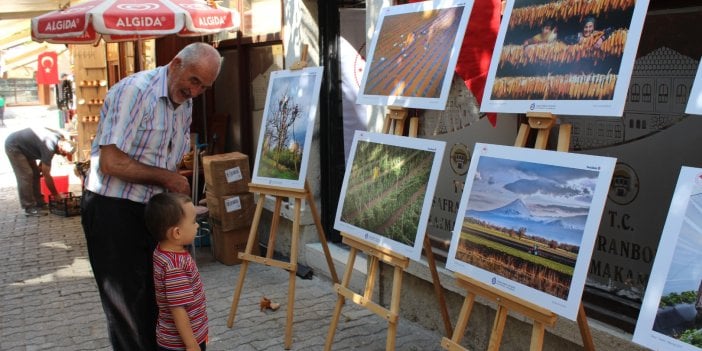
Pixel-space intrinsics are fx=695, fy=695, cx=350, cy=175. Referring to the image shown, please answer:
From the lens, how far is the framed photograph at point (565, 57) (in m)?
2.62

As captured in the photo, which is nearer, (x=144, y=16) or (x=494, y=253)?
(x=494, y=253)

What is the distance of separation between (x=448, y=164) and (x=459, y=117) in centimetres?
34

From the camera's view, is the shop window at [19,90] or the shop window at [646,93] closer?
the shop window at [646,93]

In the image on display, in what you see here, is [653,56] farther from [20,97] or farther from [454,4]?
[20,97]

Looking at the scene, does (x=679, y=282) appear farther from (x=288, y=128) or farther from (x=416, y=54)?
(x=288, y=128)

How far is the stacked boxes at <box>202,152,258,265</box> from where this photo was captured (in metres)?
6.40

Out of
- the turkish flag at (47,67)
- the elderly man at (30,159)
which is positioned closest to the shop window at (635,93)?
the elderly man at (30,159)

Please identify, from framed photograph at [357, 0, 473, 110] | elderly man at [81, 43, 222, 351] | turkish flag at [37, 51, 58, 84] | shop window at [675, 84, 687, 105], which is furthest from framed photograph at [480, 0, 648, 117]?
turkish flag at [37, 51, 58, 84]

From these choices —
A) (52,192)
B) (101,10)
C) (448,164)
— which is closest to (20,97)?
(52,192)

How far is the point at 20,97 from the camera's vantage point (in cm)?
4225

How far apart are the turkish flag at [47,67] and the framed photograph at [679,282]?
68.3 feet

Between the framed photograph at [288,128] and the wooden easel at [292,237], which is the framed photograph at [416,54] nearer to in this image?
the framed photograph at [288,128]

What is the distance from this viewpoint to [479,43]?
382 cm

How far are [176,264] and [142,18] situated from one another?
3884 millimetres
